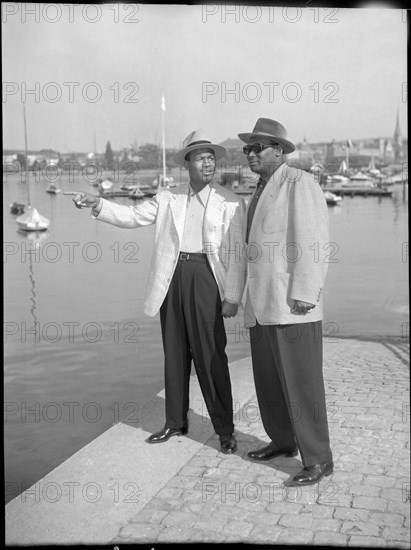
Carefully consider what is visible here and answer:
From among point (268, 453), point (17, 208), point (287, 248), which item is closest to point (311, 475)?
point (268, 453)

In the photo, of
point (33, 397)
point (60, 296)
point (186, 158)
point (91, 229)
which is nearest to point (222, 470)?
point (186, 158)

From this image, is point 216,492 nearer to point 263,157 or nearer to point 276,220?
point 276,220

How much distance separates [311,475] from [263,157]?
69.2 inches

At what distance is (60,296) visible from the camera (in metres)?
17.8

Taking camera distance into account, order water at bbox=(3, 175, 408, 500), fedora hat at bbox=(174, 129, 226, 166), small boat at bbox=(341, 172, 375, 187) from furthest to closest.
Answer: small boat at bbox=(341, 172, 375, 187), water at bbox=(3, 175, 408, 500), fedora hat at bbox=(174, 129, 226, 166)

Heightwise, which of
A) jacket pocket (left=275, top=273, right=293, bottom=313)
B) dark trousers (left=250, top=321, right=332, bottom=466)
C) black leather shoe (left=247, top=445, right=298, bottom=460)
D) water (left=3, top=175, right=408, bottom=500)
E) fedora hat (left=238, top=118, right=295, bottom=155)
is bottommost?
water (left=3, top=175, right=408, bottom=500)

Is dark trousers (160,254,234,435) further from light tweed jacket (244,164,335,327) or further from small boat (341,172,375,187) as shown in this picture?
small boat (341,172,375,187)

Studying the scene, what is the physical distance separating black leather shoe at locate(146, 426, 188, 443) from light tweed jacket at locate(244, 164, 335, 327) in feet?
3.43

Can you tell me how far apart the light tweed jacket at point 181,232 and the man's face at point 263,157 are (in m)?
0.36

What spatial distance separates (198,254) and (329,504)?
64.3 inches

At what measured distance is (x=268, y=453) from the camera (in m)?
4.58

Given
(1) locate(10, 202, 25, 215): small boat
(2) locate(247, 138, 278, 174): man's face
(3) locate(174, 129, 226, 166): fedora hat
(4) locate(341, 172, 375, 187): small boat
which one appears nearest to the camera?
(2) locate(247, 138, 278, 174): man's face

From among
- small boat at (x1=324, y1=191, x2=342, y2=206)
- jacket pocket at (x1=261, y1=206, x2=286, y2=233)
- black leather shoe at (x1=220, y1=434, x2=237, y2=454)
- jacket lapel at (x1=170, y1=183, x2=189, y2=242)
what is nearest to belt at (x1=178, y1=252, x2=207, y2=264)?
jacket lapel at (x1=170, y1=183, x2=189, y2=242)

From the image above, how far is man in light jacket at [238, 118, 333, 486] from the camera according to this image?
4.07m
